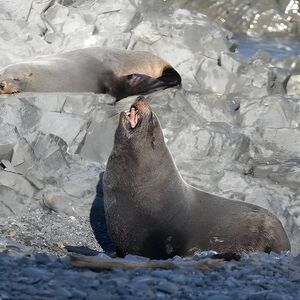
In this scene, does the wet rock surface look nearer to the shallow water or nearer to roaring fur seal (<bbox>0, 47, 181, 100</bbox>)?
roaring fur seal (<bbox>0, 47, 181, 100</bbox>)

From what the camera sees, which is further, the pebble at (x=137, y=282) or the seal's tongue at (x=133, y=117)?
the seal's tongue at (x=133, y=117)

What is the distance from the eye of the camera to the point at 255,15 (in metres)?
21.5

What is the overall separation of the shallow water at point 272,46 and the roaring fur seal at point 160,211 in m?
→ 10.5

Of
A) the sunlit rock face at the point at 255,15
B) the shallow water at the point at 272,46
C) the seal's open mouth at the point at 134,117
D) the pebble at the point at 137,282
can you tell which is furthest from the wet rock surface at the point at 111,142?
the sunlit rock face at the point at 255,15

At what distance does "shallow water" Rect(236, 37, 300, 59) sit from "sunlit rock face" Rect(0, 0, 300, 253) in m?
5.63

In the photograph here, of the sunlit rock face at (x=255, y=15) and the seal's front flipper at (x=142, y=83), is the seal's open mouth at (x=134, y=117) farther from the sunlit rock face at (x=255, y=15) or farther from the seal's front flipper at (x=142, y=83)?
the sunlit rock face at (x=255, y=15)

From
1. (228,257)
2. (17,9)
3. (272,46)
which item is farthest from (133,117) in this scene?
(272,46)

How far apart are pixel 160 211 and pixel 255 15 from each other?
48.2 ft

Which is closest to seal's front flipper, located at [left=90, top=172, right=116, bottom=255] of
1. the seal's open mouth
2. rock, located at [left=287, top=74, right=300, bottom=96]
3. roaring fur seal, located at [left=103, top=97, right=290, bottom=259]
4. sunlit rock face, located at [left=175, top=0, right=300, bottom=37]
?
roaring fur seal, located at [left=103, top=97, right=290, bottom=259]

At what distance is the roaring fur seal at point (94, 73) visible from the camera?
10.9 metres

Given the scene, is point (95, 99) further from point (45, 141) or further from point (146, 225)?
point (146, 225)

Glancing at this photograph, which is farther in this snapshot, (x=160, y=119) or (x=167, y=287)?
(x=160, y=119)

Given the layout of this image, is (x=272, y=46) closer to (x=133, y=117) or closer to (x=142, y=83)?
(x=142, y=83)

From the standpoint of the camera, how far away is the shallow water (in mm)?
18322
